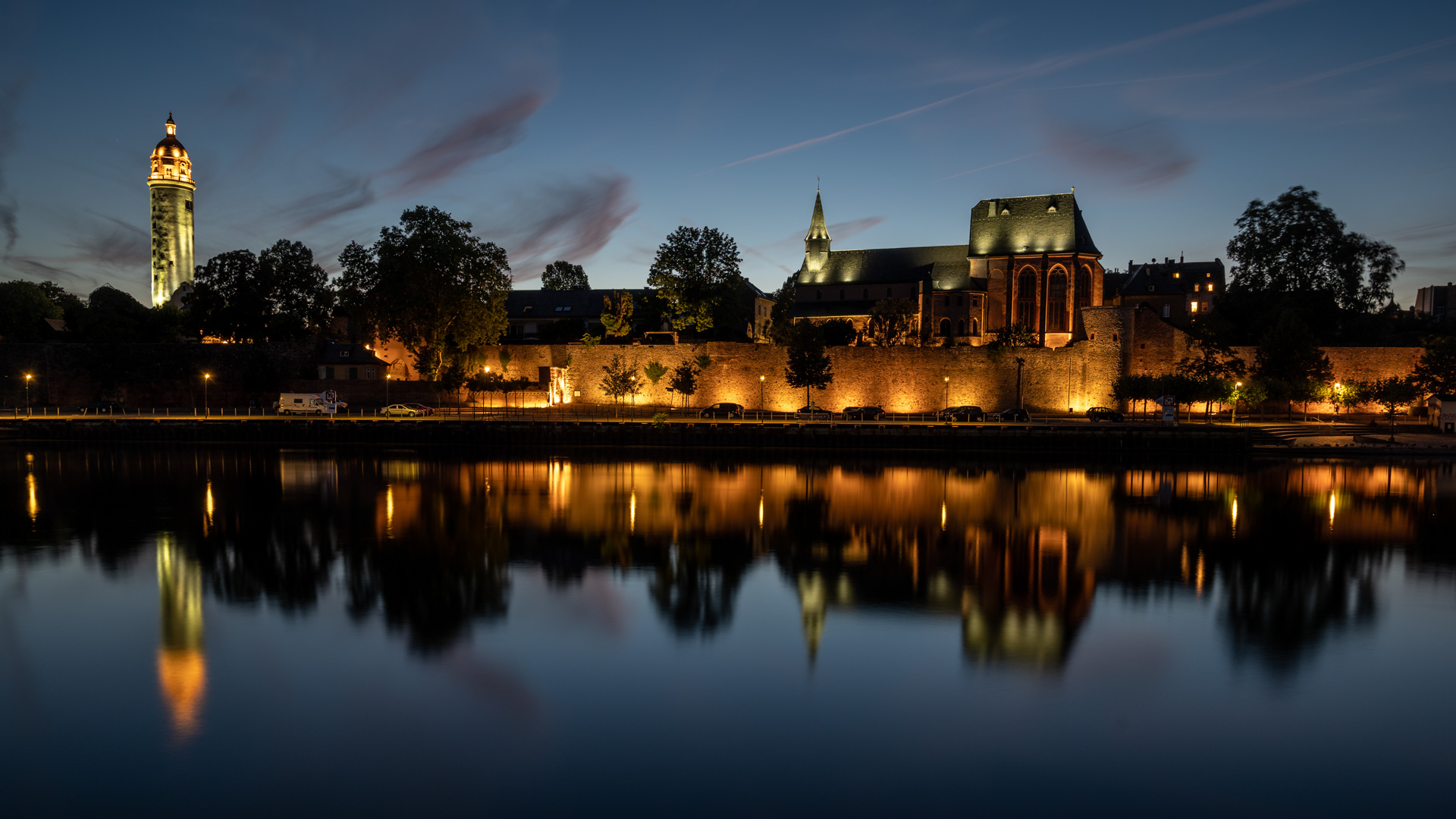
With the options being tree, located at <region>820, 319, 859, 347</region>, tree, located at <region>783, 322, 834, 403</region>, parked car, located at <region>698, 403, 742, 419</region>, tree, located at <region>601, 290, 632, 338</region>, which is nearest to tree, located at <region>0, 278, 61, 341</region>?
tree, located at <region>601, 290, 632, 338</region>

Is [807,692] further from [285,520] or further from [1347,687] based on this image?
[285,520]

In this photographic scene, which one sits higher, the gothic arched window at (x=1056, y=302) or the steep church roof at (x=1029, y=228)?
the steep church roof at (x=1029, y=228)

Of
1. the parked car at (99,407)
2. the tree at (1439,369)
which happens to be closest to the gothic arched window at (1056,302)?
the tree at (1439,369)

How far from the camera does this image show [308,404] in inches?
1545

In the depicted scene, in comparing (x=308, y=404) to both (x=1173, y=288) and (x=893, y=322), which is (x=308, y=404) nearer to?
(x=893, y=322)

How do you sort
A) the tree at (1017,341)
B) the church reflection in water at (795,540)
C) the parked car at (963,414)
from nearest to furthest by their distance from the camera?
1. the church reflection in water at (795,540)
2. the parked car at (963,414)
3. the tree at (1017,341)

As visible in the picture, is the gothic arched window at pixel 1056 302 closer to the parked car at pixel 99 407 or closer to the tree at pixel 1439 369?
the tree at pixel 1439 369

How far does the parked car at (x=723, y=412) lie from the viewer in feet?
124

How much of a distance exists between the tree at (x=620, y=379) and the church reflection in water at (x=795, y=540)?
558 inches

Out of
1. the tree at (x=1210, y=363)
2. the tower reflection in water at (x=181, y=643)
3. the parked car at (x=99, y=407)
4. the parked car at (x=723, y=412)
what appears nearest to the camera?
the tower reflection in water at (x=181, y=643)

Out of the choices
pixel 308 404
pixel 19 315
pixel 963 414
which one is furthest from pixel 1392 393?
pixel 19 315

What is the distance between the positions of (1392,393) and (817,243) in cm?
3508

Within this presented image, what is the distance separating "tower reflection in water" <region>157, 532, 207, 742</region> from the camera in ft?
27.8

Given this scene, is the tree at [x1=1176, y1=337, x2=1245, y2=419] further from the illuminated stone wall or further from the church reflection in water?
the church reflection in water
